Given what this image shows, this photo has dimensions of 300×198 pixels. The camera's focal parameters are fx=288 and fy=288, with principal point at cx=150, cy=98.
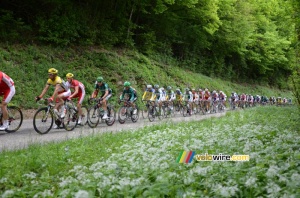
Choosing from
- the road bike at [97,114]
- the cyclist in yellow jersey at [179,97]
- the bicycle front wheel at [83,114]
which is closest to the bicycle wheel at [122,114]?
the road bike at [97,114]

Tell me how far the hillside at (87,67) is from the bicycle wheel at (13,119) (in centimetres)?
426

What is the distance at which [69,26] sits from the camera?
21.0m

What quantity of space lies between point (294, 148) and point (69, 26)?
1898cm

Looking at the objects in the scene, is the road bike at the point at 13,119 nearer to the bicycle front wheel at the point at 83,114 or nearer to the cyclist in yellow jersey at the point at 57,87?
the cyclist in yellow jersey at the point at 57,87

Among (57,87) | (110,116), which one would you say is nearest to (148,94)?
(110,116)

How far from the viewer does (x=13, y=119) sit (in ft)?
32.3

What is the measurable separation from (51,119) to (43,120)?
0.33m

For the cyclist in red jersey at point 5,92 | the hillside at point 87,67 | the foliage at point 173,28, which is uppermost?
the foliage at point 173,28

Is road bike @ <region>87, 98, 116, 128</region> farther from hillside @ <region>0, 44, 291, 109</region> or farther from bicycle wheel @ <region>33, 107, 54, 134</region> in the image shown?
hillside @ <region>0, 44, 291, 109</region>

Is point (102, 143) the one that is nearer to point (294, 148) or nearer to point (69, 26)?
point (294, 148)

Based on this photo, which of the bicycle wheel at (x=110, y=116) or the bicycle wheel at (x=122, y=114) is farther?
the bicycle wheel at (x=122, y=114)

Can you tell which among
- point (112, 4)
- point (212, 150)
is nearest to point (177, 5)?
point (112, 4)

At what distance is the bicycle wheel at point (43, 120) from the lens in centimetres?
979

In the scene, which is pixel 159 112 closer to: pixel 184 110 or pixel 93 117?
pixel 184 110
